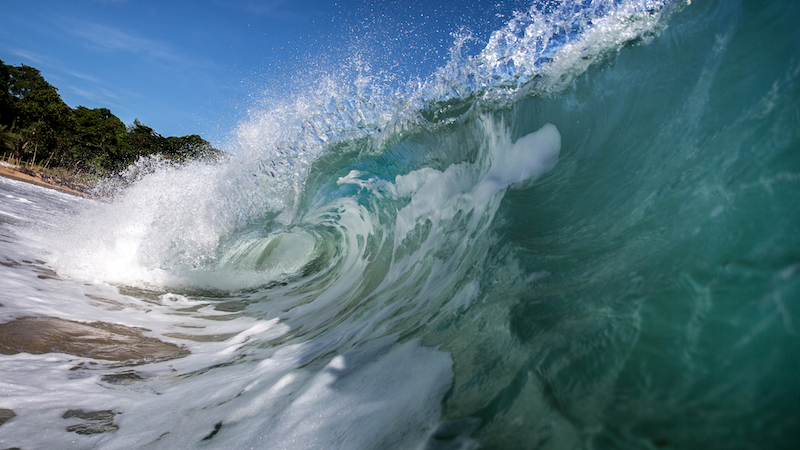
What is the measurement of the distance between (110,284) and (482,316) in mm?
4765

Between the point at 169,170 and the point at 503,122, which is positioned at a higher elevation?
the point at 503,122

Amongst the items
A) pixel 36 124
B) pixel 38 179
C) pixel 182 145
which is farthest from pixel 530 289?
pixel 182 145

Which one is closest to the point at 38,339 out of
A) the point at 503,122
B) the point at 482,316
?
the point at 482,316

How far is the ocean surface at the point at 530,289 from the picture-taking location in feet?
3.48

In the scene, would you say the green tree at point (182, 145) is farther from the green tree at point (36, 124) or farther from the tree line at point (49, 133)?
the green tree at point (36, 124)

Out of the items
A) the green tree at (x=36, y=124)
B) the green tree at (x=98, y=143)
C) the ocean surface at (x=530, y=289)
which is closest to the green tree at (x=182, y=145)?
the green tree at (x=98, y=143)

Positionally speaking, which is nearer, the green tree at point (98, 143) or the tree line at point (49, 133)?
the tree line at point (49, 133)

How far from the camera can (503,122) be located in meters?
3.84

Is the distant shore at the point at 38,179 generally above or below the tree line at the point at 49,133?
below

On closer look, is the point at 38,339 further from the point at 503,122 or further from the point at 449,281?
the point at 503,122

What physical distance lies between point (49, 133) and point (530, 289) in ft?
119

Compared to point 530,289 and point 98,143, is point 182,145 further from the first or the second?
point 530,289

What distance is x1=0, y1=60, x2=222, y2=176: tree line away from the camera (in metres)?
27.5

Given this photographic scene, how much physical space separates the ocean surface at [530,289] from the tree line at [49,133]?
74.5 feet
